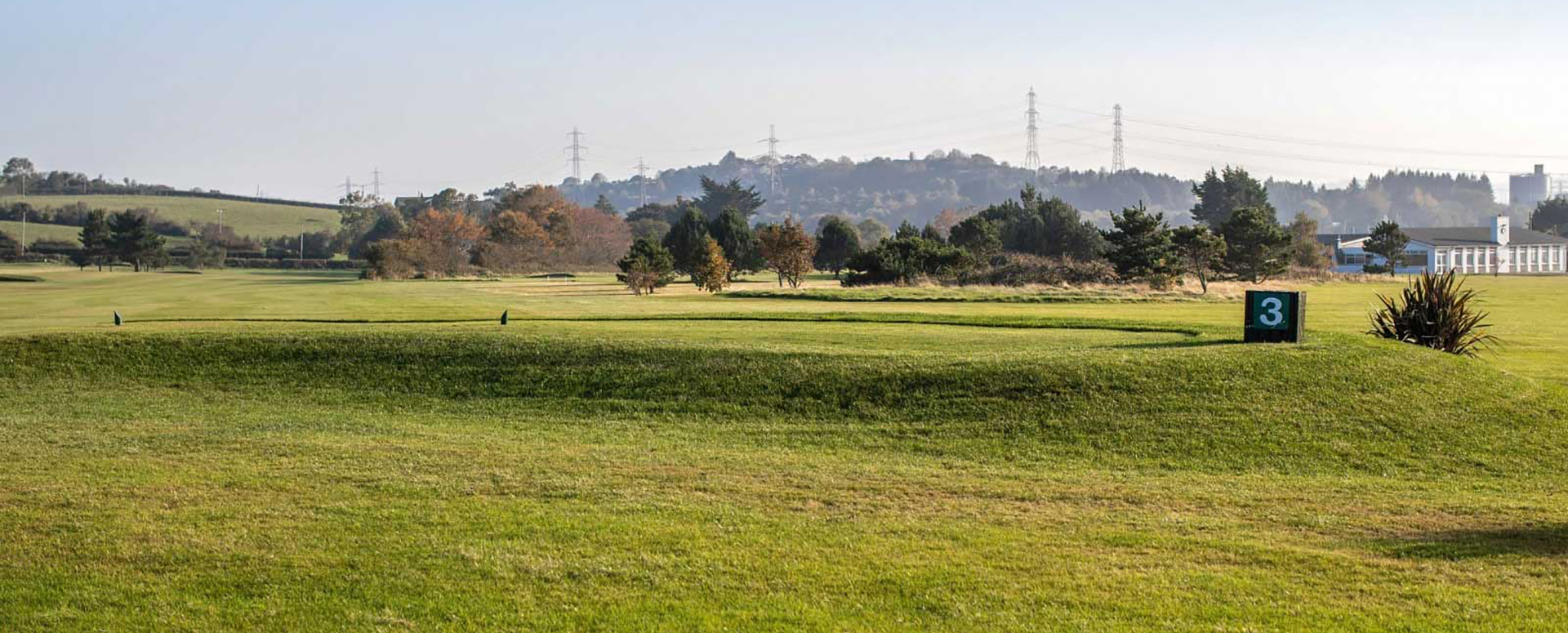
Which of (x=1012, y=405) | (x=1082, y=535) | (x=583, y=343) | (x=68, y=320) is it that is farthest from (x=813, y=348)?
(x=68, y=320)

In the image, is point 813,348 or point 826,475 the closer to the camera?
point 826,475

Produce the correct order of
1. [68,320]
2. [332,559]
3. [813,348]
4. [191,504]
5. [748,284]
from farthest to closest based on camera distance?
[748,284]
[68,320]
[813,348]
[191,504]
[332,559]

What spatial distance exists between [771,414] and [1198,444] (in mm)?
5323

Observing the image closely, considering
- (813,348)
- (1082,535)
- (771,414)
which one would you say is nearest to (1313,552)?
(1082,535)

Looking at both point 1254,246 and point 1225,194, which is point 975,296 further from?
point 1225,194

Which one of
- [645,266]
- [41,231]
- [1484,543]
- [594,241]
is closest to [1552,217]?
[594,241]

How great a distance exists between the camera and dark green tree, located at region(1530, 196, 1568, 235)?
17475 cm

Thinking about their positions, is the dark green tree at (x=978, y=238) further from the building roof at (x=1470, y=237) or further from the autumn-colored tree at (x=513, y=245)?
the building roof at (x=1470, y=237)

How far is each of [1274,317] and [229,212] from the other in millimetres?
162751

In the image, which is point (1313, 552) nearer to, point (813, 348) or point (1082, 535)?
point (1082, 535)

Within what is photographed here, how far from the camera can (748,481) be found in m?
12.0

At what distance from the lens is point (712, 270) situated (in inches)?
2525

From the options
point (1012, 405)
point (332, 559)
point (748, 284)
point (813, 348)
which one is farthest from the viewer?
point (748, 284)

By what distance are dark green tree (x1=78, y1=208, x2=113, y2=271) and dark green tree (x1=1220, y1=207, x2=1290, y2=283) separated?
275 feet
